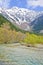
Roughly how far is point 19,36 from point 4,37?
16258 millimetres

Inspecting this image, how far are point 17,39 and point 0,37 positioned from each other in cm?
1366

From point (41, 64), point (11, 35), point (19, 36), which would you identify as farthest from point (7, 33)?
point (41, 64)

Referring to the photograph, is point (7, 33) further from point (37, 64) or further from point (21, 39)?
point (37, 64)

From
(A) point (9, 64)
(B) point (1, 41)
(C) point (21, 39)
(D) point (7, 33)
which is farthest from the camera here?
(C) point (21, 39)

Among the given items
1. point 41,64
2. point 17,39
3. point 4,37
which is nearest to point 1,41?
point 4,37

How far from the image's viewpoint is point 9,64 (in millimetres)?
34562

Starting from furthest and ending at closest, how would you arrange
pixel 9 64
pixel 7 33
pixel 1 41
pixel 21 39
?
pixel 21 39 → pixel 7 33 → pixel 1 41 → pixel 9 64

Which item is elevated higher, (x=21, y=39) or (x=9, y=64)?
(x=9, y=64)

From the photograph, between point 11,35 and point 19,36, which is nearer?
point 11,35

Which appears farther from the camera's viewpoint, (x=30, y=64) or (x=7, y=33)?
(x=7, y=33)

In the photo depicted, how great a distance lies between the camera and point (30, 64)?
3550 cm

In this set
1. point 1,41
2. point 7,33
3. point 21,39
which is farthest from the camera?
point 21,39

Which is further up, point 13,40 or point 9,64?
point 9,64

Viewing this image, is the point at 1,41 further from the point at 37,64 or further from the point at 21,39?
the point at 37,64
